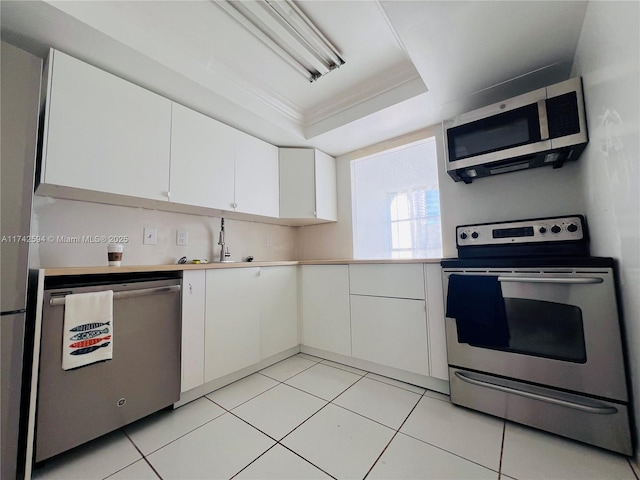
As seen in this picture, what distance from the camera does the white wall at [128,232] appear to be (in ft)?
4.93

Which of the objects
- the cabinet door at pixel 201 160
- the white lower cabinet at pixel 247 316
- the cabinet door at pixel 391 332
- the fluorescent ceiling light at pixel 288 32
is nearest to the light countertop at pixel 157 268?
the white lower cabinet at pixel 247 316

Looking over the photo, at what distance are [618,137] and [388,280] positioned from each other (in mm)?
1365

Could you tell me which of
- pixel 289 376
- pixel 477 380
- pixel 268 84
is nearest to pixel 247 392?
pixel 289 376

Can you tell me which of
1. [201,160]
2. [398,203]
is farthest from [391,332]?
[201,160]

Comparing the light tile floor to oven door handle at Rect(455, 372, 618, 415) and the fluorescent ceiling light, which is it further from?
the fluorescent ceiling light

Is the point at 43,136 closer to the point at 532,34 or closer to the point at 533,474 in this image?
the point at 532,34

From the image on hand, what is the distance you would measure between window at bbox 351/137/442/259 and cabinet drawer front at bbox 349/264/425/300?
0.64m

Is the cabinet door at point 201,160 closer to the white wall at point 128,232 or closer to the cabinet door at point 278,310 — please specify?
the white wall at point 128,232

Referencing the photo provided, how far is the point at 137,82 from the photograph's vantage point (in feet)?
5.41

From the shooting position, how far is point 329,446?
1.23 m

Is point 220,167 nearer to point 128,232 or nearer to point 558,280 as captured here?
point 128,232

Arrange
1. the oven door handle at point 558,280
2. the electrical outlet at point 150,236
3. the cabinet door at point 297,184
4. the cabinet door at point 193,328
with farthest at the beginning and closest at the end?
the cabinet door at point 297,184, the electrical outlet at point 150,236, the cabinet door at point 193,328, the oven door handle at point 558,280

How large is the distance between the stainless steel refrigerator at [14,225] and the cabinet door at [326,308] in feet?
5.82

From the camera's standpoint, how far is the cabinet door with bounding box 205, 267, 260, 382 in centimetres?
175
